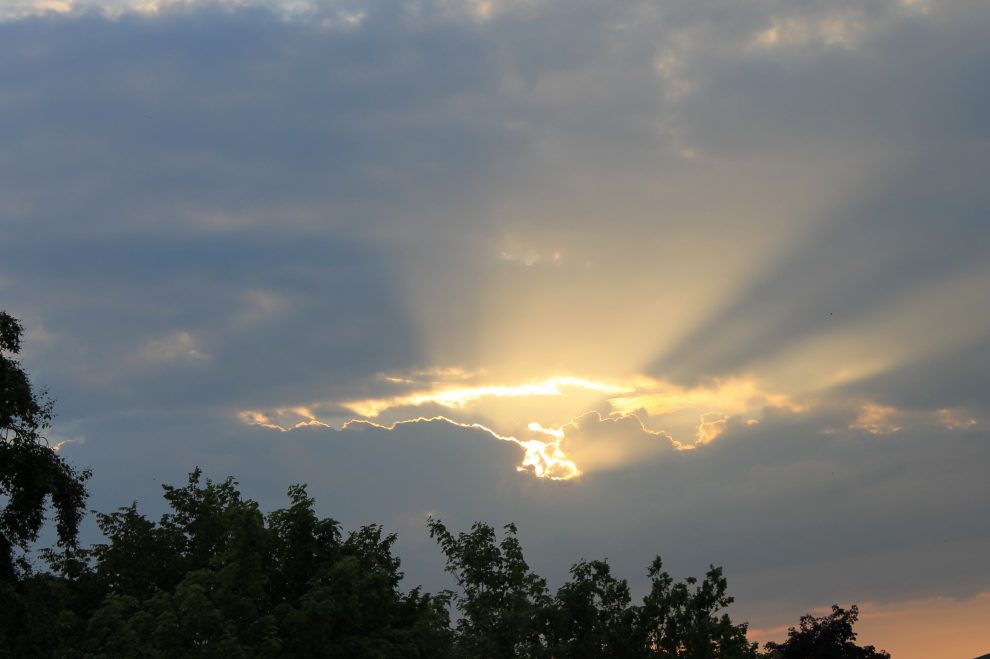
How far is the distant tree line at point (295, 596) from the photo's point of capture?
1416 inches

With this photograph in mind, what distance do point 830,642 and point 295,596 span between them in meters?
40.5

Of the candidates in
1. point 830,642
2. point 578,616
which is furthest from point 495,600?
point 830,642

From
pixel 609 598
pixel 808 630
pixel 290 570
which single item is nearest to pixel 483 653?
pixel 609 598

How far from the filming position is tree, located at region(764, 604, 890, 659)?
6856 cm

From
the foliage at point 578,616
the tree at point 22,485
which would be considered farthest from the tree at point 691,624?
the tree at point 22,485

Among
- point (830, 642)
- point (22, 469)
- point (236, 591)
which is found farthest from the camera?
point (830, 642)

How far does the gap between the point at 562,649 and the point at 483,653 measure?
3.04m

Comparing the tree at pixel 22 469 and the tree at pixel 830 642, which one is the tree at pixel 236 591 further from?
the tree at pixel 830 642

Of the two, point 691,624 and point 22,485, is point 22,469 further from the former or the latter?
point 691,624

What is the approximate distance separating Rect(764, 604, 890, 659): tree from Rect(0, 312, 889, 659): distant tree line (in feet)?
80.3

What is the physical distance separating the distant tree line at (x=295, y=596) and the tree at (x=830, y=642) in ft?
80.3

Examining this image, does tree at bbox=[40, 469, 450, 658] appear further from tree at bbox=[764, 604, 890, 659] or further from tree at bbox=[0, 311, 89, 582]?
tree at bbox=[764, 604, 890, 659]

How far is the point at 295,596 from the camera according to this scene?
141ft

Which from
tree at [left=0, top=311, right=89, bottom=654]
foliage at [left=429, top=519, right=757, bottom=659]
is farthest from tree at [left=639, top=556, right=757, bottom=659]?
tree at [left=0, top=311, right=89, bottom=654]
